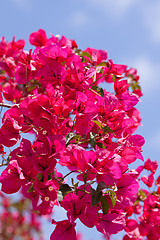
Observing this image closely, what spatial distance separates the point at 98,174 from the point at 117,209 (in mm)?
242

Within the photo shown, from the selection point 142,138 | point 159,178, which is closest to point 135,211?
point 159,178

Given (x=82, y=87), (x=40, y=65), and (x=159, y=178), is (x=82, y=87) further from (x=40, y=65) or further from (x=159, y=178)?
(x=159, y=178)

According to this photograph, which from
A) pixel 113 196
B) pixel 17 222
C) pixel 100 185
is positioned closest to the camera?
pixel 100 185

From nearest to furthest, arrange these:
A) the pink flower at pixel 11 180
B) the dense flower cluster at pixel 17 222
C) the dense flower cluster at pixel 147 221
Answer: the pink flower at pixel 11 180
the dense flower cluster at pixel 147 221
the dense flower cluster at pixel 17 222

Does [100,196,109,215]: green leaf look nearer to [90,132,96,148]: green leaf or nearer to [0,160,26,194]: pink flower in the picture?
[90,132,96,148]: green leaf

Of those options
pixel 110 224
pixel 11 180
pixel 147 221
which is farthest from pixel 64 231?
pixel 147 221

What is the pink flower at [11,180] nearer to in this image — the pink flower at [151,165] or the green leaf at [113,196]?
the green leaf at [113,196]

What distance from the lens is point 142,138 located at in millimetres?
1349

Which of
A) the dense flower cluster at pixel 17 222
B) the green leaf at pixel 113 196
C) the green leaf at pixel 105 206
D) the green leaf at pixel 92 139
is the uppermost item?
the green leaf at pixel 92 139

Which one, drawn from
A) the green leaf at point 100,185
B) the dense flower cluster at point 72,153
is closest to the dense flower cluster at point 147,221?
the dense flower cluster at point 72,153

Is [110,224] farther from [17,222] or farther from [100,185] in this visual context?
[17,222]

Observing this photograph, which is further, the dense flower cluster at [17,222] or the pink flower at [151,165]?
the dense flower cluster at [17,222]

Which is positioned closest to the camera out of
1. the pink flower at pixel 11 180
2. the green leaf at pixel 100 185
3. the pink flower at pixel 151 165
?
the green leaf at pixel 100 185

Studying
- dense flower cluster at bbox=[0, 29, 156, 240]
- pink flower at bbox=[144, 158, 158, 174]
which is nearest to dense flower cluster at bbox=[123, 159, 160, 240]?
pink flower at bbox=[144, 158, 158, 174]
